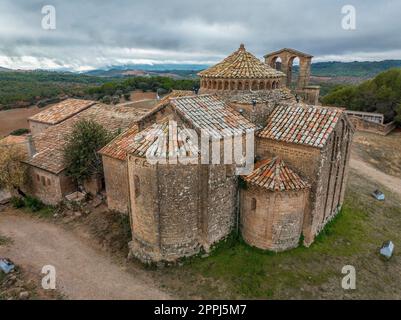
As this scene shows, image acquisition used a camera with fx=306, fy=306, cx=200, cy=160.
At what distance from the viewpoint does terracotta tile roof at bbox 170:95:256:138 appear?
13.3m

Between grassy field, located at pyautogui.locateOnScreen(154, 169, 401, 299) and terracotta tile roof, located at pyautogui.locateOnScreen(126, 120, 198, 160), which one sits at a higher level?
terracotta tile roof, located at pyautogui.locateOnScreen(126, 120, 198, 160)

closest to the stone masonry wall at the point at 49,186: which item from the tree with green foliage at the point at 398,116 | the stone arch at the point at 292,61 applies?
the stone arch at the point at 292,61

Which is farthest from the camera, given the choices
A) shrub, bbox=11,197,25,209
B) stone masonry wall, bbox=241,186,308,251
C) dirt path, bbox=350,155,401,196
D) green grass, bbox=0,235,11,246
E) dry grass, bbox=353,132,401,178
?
dry grass, bbox=353,132,401,178


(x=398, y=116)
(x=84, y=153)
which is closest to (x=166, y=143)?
(x=84, y=153)

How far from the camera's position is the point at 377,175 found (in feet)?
87.8

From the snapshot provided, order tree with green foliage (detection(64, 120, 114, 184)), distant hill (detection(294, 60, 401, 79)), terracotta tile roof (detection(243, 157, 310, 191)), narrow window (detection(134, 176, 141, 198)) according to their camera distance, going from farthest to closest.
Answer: distant hill (detection(294, 60, 401, 79)), tree with green foliage (detection(64, 120, 114, 184)), narrow window (detection(134, 176, 141, 198)), terracotta tile roof (detection(243, 157, 310, 191))

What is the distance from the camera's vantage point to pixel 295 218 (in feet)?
46.1

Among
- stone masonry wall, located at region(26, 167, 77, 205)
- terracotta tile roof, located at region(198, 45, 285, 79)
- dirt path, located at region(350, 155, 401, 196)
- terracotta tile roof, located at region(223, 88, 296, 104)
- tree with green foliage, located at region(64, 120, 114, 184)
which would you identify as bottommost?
dirt path, located at region(350, 155, 401, 196)

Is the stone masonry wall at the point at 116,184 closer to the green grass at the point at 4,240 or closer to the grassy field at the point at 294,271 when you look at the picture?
the green grass at the point at 4,240

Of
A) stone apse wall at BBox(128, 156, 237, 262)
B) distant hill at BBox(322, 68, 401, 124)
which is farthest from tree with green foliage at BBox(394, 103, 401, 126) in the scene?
stone apse wall at BBox(128, 156, 237, 262)

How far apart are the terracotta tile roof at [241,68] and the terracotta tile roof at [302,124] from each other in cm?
206

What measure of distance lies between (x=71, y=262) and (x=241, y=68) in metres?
12.8

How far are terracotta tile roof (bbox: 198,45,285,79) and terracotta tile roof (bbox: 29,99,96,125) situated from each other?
15739mm

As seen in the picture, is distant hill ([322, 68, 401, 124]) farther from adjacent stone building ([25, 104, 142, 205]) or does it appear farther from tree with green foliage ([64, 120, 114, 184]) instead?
tree with green foliage ([64, 120, 114, 184])
